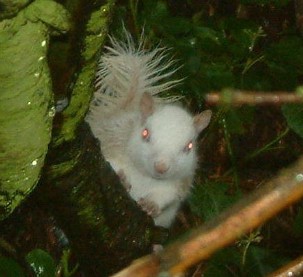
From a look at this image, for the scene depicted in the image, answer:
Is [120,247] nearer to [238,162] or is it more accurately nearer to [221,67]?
[221,67]

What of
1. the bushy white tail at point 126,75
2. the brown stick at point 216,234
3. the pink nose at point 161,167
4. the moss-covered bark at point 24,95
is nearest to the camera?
the brown stick at point 216,234

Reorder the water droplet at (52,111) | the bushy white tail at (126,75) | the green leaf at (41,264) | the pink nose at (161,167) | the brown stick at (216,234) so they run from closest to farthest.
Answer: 1. the brown stick at (216,234)
2. the water droplet at (52,111)
3. the green leaf at (41,264)
4. the pink nose at (161,167)
5. the bushy white tail at (126,75)

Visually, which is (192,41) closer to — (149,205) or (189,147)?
(189,147)

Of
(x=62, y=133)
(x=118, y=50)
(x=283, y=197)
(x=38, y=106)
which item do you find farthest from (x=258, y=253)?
(x=283, y=197)

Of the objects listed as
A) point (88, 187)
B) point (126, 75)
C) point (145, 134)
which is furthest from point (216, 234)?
point (126, 75)

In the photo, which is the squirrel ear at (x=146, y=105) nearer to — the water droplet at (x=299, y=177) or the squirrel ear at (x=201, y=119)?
the squirrel ear at (x=201, y=119)

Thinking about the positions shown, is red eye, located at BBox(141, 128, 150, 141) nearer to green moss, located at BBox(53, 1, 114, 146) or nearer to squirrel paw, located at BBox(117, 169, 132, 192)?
squirrel paw, located at BBox(117, 169, 132, 192)

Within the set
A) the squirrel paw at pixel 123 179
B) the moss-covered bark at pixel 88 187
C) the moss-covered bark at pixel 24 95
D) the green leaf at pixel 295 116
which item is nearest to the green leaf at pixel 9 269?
the moss-covered bark at pixel 88 187
